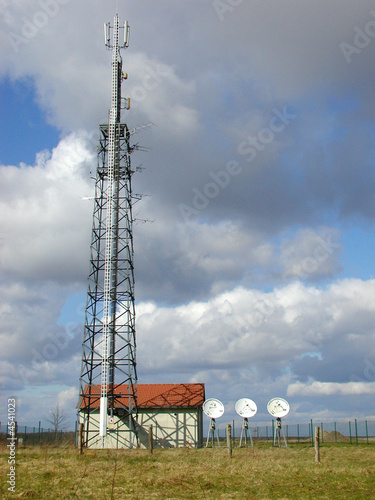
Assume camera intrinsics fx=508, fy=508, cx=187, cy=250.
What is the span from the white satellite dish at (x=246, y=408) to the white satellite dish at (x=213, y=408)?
46.3 inches

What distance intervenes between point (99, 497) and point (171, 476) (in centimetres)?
419

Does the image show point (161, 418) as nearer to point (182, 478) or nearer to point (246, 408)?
point (246, 408)

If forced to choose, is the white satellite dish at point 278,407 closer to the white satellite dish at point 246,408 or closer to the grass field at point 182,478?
the white satellite dish at point 246,408

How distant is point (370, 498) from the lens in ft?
56.5

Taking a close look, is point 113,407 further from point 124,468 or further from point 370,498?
point 370,498

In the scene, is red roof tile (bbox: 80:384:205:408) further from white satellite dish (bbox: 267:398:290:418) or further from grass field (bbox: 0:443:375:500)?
grass field (bbox: 0:443:375:500)

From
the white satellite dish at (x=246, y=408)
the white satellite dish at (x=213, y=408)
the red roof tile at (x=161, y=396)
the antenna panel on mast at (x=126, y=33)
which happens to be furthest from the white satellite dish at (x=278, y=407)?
the antenna panel on mast at (x=126, y=33)

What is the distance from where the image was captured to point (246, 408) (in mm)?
37500

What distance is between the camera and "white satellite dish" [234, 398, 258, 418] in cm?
3738

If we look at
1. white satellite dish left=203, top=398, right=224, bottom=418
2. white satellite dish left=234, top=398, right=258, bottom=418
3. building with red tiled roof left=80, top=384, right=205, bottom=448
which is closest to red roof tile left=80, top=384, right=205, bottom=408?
building with red tiled roof left=80, top=384, right=205, bottom=448

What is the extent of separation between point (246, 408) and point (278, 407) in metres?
2.34

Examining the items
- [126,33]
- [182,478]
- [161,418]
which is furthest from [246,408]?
[126,33]

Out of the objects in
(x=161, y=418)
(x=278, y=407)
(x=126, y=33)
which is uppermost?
(x=126, y=33)

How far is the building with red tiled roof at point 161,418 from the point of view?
132 feet
